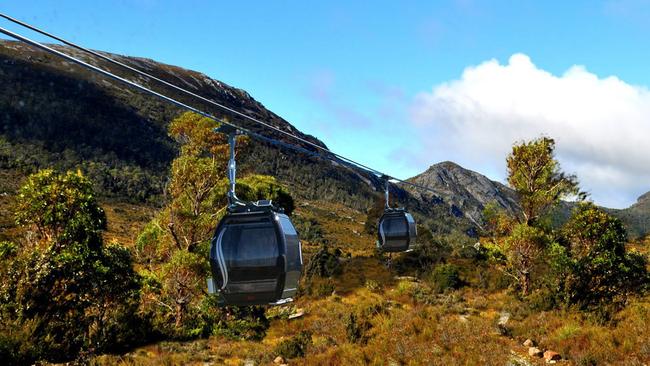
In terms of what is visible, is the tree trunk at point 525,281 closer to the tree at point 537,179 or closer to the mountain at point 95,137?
the tree at point 537,179

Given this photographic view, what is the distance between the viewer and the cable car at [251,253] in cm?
714

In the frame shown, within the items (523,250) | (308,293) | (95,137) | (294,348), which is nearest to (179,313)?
(294,348)

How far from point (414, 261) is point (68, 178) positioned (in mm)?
30645

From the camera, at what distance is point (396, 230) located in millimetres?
14859

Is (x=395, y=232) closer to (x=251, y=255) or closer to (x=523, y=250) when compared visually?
(x=251, y=255)

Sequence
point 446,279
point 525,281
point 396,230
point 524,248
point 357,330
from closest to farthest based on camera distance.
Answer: point 396,230, point 357,330, point 524,248, point 525,281, point 446,279

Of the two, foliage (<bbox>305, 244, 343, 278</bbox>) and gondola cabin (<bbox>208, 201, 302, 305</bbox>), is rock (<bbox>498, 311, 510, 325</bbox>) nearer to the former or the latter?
foliage (<bbox>305, 244, 343, 278</bbox>)

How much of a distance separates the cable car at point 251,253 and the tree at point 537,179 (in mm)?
23458

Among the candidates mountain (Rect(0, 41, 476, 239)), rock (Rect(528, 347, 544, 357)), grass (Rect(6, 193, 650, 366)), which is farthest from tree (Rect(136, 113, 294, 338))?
mountain (Rect(0, 41, 476, 239))

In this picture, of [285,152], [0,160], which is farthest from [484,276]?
[285,152]

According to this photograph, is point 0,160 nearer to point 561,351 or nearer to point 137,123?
point 137,123

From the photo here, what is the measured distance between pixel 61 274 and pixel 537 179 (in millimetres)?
23559

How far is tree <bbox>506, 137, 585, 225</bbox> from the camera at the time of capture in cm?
2755

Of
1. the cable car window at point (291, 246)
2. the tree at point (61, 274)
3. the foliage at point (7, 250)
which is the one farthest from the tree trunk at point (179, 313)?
the cable car window at point (291, 246)
